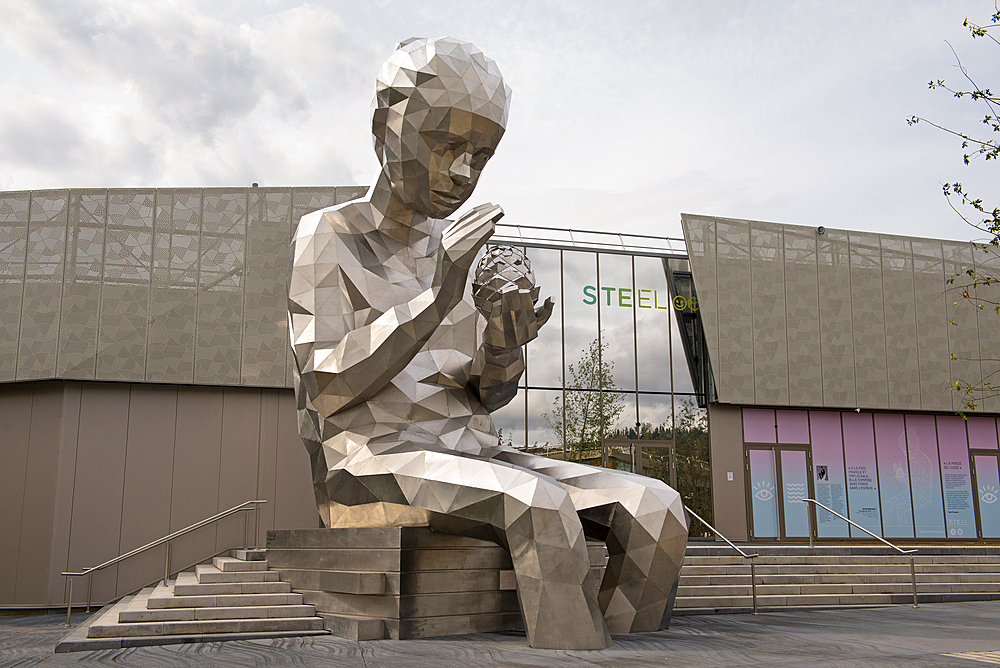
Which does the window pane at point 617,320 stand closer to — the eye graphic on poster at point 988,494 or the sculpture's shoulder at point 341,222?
the eye graphic on poster at point 988,494

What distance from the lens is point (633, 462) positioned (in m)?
18.0

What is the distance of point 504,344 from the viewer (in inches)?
247

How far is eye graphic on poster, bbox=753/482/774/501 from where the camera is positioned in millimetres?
17562

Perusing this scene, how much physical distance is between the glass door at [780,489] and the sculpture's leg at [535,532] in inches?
535

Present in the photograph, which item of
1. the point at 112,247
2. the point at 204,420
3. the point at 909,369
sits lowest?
the point at 204,420

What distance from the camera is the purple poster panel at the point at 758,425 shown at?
1769 centimetres

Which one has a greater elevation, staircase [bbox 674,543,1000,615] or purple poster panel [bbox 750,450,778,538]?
purple poster panel [bbox 750,450,778,538]

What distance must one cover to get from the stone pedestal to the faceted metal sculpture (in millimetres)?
229

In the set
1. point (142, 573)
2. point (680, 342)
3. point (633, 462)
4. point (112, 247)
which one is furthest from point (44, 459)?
point (680, 342)

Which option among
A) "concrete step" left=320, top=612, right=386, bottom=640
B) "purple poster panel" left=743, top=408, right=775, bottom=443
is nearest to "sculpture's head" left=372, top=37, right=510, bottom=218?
"concrete step" left=320, top=612, right=386, bottom=640

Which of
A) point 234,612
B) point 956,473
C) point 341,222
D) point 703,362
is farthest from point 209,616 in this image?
point 956,473

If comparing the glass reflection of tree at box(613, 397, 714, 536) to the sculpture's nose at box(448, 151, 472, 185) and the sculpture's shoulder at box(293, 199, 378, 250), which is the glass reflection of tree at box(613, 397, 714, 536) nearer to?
the sculpture's shoulder at box(293, 199, 378, 250)

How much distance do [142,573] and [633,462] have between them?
409 inches

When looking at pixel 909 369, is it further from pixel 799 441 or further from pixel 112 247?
pixel 112 247
